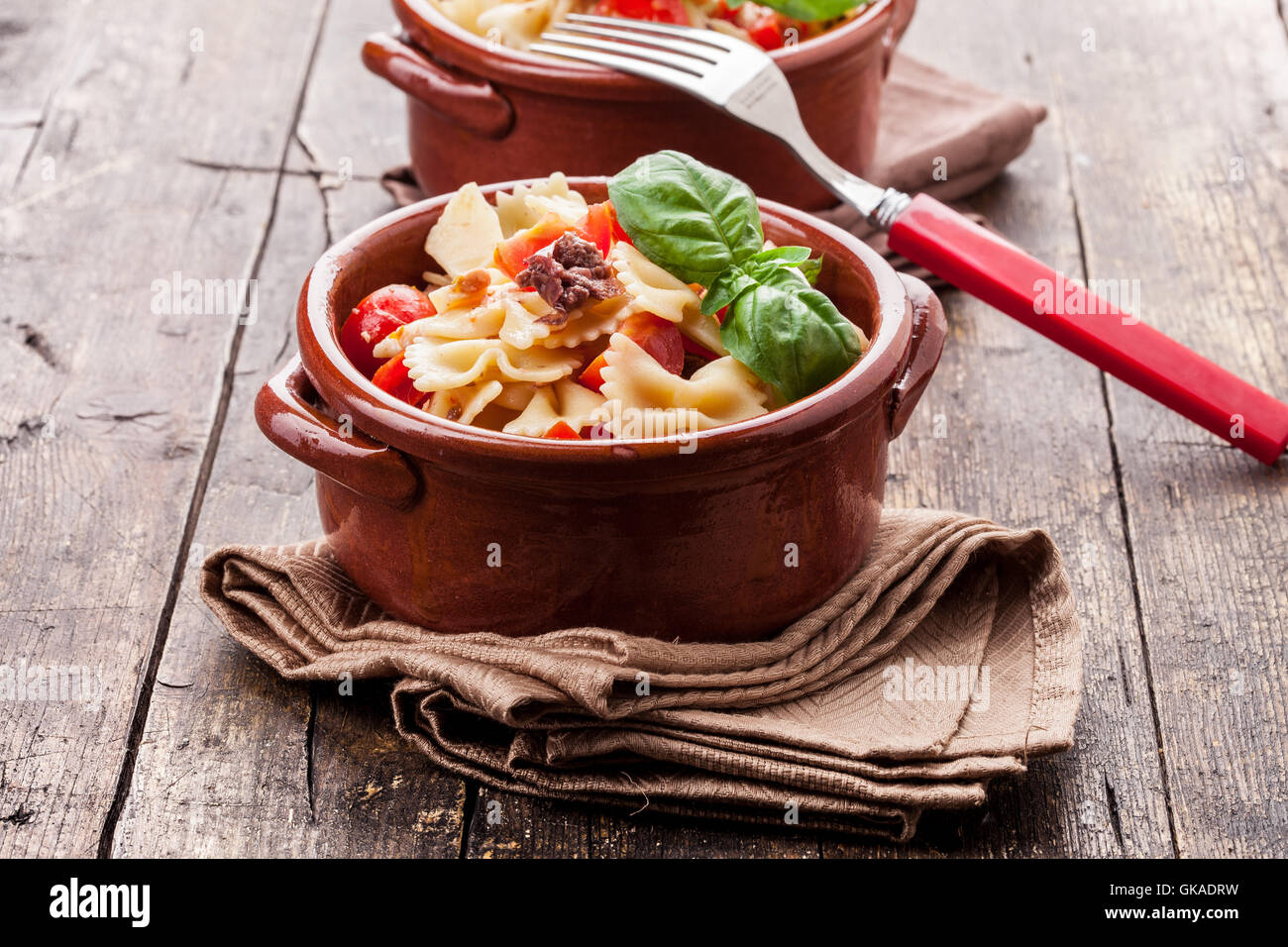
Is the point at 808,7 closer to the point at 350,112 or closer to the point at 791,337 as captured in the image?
the point at 791,337

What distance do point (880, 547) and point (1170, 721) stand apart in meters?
0.35

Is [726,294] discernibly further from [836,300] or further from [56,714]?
[56,714]

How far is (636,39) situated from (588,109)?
0.40 feet

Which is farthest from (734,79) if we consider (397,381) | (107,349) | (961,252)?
(107,349)

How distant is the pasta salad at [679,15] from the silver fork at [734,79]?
0.24 feet

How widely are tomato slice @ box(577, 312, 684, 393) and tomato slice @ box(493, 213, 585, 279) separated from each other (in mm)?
145

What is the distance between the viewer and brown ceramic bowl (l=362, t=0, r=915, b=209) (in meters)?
2.10

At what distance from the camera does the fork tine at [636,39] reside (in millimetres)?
2092

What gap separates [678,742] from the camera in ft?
4.84

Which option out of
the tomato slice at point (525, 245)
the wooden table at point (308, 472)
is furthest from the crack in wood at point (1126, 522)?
the tomato slice at point (525, 245)

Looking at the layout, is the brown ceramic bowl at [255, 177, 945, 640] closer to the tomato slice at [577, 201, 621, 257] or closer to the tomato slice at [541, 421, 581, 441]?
the tomato slice at [541, 421, 581, 441]

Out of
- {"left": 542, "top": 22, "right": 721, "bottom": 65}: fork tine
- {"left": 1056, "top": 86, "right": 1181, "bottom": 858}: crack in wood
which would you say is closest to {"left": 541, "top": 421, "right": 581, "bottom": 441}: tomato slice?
{"left": 1056, "top": 86, "right": 1181, "bottom": 858}: crack in wood

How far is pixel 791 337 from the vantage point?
1.52 meters
